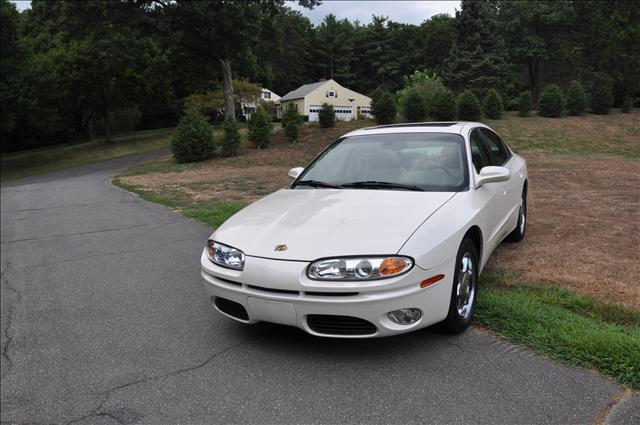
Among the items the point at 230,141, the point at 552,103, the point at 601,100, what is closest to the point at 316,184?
the point at 230,141

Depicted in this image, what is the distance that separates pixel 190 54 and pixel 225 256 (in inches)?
1153

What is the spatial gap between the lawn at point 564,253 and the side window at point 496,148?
102 cm

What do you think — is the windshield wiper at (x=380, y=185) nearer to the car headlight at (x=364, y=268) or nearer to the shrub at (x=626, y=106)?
the car headlight at (x=364, y=268)

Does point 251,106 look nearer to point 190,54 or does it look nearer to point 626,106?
point 190,54

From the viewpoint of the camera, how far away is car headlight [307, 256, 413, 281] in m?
2.98

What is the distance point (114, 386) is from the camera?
3154mm

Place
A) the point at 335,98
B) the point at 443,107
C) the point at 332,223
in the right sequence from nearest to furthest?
the point at 332,223 → the point at 443,107 → the point at 335,98

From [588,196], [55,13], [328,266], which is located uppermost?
[55,13]

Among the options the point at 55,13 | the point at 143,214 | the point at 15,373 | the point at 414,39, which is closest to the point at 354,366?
the point at 15,373

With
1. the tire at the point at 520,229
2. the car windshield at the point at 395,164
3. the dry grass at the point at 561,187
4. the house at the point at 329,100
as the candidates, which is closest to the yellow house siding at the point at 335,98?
the house at the point at 329,100

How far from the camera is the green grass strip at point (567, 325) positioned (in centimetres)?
306

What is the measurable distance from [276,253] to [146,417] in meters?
1.18

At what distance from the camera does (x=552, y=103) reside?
25.5 m

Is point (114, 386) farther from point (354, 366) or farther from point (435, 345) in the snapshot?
point (435, 345)
